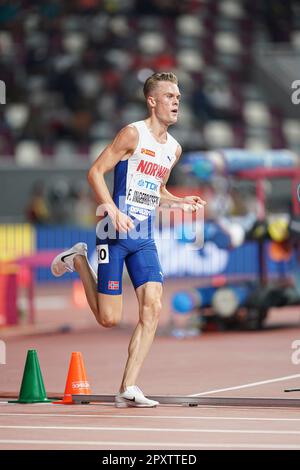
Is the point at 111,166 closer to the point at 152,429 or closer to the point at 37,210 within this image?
the point at 152,429

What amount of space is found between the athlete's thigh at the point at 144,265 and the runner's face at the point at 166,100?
1027 mm

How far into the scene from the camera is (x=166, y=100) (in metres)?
9.81

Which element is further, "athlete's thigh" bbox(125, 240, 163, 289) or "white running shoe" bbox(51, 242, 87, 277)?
"white running shoe" bbox(51, 242, 87, 277)

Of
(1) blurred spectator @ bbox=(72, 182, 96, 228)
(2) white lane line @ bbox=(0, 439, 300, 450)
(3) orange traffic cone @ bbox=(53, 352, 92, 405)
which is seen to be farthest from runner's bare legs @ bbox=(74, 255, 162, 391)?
(1) blurred spectator @ bbox=(72, 182, 96, 228)

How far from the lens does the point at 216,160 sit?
17469mm

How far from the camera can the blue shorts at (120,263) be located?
9688mm

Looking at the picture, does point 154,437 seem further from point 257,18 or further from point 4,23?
point 257,18

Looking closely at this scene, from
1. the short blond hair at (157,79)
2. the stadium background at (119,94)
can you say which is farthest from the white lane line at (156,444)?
the stadium background at (119,94)

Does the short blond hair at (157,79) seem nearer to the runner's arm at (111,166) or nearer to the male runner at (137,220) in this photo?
the male runner at (137,220)

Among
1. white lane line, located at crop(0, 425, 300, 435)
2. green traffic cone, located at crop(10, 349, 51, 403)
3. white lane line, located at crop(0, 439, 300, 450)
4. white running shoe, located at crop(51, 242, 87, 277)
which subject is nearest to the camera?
white lane line, located at crop(0, 439, 300, 450)

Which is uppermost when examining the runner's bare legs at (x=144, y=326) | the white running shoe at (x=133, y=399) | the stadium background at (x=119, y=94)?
the stadium background at (x=119, y=94)

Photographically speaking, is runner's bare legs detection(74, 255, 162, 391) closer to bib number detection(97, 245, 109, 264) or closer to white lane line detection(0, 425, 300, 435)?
bib number detection(97, 245, 109, 264)

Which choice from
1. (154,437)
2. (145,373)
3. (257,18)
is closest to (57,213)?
(257,18)

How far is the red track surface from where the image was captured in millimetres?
7707
